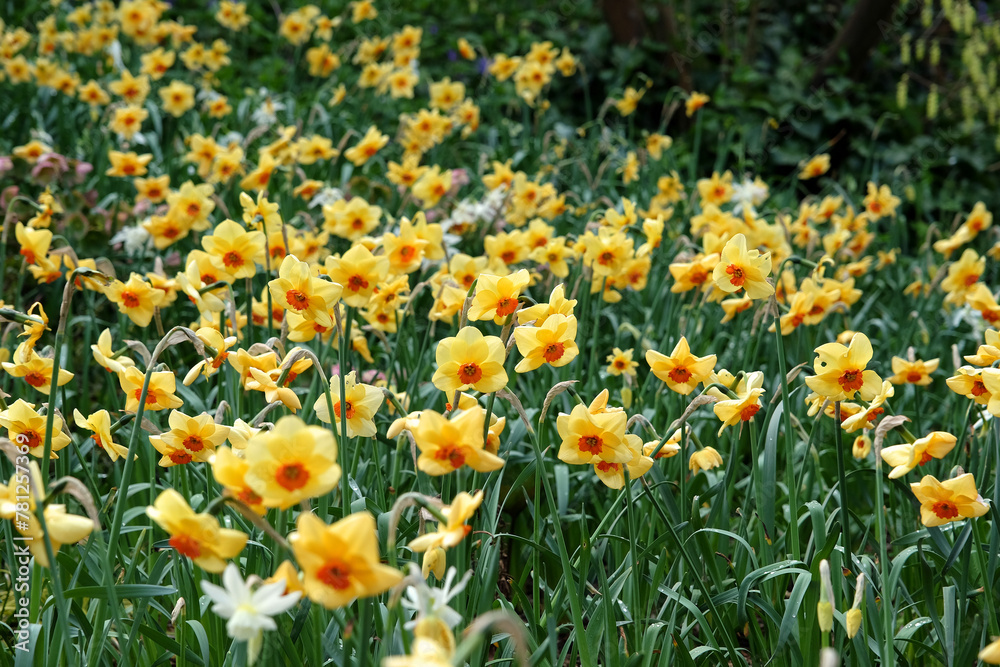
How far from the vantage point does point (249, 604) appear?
87 cm

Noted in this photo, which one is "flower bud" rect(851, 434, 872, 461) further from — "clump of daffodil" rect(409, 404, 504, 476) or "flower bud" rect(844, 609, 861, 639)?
"clump of daffodil" rect(409, 404, 504, 476)

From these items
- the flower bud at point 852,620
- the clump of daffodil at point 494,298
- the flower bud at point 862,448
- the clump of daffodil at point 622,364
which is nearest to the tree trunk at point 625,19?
the clump of daffodil at point 622,364

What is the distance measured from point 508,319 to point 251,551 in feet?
1.93

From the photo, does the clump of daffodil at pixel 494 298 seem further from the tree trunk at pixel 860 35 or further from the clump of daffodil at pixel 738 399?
the tree trunk at pixel 860 35

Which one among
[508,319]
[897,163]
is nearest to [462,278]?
[508,319]

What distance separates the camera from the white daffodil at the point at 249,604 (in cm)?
85

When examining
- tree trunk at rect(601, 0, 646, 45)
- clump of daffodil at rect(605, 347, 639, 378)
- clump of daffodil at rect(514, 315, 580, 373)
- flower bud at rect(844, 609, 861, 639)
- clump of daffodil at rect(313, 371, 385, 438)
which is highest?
tree trunk at rect(601, 0, 646, 45)

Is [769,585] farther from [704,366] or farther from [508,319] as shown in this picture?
[508,319]

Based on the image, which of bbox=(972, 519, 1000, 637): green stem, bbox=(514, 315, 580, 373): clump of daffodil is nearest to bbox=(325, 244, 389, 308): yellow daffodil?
bbox=(514, 315, 580, 373): clump of daffodil

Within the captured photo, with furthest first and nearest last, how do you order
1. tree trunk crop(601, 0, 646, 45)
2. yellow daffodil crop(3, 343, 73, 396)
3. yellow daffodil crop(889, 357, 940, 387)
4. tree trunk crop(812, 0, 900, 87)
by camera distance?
tree trunk crop(601, 0, 646, 45) < tree trunk crop(812, 0, 900, 87) < yellow daffodil crop(889, 357, 940, 387) < yellow daffodil crop(3, 343, 73, 396)

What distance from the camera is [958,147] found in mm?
5984

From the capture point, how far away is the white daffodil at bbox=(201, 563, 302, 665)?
846mm

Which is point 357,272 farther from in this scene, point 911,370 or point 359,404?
point 911,370

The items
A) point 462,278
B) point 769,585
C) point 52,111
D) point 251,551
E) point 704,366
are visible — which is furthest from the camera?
point 52,111
